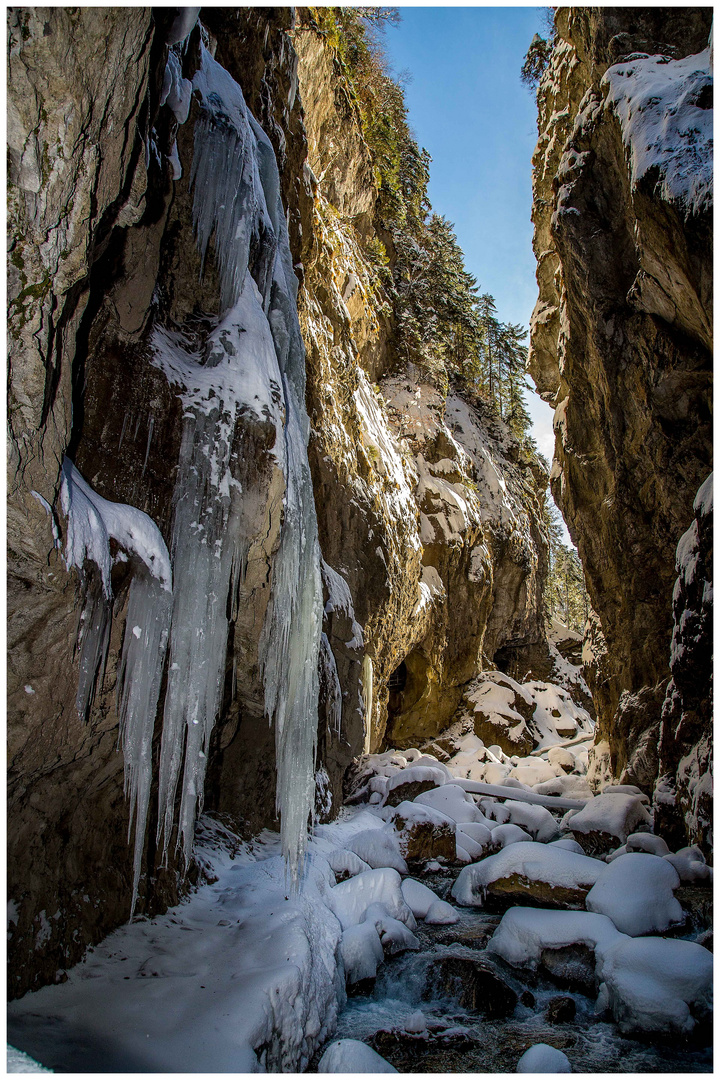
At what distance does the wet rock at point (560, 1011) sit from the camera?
483 cm

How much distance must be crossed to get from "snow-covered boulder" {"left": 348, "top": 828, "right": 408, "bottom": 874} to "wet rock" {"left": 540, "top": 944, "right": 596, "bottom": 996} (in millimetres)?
2709

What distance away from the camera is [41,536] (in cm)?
312

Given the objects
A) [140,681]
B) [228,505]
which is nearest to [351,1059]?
[140,681]

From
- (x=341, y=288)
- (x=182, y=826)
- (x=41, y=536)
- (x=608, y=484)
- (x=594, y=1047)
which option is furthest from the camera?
(x=341, y=288)

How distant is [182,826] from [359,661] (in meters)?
5.57

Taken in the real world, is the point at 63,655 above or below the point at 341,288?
below

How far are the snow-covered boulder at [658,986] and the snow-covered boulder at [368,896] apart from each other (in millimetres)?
2314

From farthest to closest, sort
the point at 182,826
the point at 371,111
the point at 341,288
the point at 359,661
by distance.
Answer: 1. the point at 371,111
2. the point at 341,288
3. the point at 359,661
4. the point at 182,826

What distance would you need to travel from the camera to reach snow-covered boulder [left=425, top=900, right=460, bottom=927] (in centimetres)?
665

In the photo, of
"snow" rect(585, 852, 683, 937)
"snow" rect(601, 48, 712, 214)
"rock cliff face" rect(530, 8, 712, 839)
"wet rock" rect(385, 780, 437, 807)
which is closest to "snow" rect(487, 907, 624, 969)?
"snow" rect(585, 852, 683, 937)

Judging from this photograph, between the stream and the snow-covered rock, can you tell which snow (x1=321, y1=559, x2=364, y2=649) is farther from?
the stream

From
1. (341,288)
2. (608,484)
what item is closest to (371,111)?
(341,288)

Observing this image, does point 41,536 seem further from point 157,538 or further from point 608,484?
point 608,484

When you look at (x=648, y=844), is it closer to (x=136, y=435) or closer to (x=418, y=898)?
(x=418, y=898)
